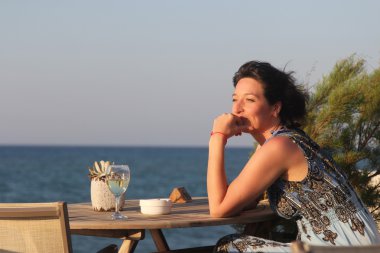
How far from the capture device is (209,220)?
3.58 metres

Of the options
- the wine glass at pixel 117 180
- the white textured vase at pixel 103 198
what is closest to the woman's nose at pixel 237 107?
the wine glass at pixel 117 180

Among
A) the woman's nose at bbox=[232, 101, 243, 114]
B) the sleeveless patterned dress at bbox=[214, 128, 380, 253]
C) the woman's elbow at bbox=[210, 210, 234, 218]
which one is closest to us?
the sleeveless patterned dress at bbox=[214, 128, 380, 253]

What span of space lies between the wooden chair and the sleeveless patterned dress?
0.72m

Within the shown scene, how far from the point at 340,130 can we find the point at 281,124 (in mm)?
1372

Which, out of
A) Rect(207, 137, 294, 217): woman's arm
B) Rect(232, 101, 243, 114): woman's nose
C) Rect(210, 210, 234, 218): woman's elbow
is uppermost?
Rect(232, 101, 243, 114): woman's nose

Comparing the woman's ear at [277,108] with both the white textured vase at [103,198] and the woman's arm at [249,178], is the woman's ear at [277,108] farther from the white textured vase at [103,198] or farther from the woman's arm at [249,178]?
the white textured vase at [103,198]

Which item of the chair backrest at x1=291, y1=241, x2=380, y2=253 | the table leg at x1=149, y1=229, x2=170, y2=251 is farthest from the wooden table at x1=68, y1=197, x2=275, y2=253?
the chair backrest at x1=291, y1=241, x2=380, y2=253

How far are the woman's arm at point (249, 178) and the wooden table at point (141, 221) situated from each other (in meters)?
0.07

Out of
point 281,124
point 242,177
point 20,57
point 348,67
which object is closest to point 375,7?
point 348,67

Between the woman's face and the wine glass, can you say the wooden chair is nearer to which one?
the wine glass

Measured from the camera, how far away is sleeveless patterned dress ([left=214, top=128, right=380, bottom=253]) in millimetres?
3486

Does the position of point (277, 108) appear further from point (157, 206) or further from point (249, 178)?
point (157, 206)

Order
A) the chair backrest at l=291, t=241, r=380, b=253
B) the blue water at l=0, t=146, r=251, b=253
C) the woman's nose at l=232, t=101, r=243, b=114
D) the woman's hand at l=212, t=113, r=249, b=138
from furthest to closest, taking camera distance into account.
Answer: the blue water at l=0, t=146, r=251, b=253, the woman's nose at l=232, t=101, r=243, b=114, the woman's hand at l=212, t=113, r=249, b=138, the chair backrest at l=291, t=241, r=380, b=253

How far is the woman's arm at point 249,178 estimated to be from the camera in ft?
11.5
